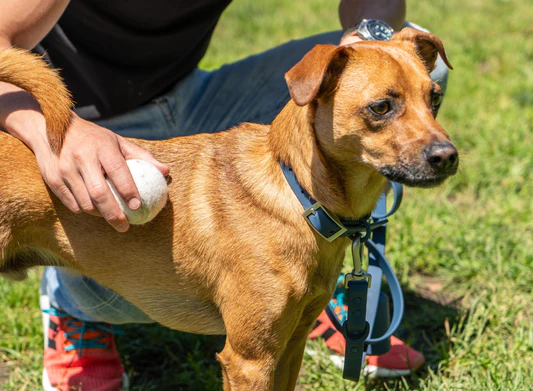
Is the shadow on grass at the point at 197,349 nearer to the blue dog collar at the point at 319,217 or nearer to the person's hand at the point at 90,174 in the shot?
the blue dog collar at the point at 319,217

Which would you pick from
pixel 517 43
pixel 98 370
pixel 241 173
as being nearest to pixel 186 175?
pixel 241 173

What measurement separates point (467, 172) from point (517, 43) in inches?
121

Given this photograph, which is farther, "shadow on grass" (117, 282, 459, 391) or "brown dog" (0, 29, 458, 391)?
"shadow on grass" (117, 282, 459, 391)

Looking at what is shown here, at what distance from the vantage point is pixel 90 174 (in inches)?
86.2

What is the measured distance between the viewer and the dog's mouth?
2121 millimetres

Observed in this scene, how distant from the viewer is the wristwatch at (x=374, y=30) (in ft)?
9.34

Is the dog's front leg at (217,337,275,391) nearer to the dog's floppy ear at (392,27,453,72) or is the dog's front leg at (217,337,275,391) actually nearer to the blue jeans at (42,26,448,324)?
the blue jeans at (42,26,448,324)

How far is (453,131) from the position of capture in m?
5.40

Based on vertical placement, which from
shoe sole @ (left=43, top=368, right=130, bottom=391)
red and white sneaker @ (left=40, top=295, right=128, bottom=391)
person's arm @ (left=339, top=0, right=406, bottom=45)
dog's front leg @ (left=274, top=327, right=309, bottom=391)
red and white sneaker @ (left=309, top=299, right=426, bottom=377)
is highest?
person's arm @ (left=339, top=0, right=406, bottom=45)

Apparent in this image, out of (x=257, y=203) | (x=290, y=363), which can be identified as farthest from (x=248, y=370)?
(x=257, y=203)

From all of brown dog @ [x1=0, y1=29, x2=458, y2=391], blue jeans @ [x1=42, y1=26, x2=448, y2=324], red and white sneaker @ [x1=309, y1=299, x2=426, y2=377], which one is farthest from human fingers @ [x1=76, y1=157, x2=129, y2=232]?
red and white sneaker @ [x1=309, y1=299, x2=426, y2=377]

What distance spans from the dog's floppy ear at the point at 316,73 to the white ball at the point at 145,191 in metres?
0.57

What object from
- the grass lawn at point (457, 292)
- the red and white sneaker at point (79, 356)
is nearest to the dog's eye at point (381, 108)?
the grass lawn at point (457, 292)

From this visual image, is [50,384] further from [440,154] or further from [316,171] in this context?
[440,154]
